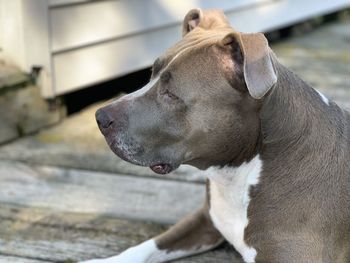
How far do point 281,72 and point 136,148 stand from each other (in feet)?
1.75

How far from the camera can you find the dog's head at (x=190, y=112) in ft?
7.22

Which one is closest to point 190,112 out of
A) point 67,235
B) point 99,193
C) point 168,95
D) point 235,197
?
point 168,95

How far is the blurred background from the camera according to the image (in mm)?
2869

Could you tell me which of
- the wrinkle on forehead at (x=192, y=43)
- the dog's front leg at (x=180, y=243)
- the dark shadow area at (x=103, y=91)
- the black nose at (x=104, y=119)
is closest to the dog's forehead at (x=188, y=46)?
the wrinkle on forehead at (x=192, y=43)

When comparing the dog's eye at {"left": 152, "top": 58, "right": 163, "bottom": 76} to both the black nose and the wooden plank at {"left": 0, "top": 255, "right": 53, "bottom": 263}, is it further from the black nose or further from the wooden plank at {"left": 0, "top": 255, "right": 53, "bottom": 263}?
the wooden plank at {"left": 0, "top": 255, "right": 53, "bottom": 263}

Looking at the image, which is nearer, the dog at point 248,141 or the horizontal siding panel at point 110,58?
the dog at point 248,141

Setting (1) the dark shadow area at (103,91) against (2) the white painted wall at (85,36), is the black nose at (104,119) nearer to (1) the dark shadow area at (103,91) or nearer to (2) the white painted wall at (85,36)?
(2) the white painted wall at (85,36)

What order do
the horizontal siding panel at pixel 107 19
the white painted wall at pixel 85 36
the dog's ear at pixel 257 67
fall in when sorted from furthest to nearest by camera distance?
1. the horizontal siding panel at pixel 107 19
2. the white painted wall at pixel 85 36
3. the dog's ear at pixel 257 67

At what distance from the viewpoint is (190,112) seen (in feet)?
7.27

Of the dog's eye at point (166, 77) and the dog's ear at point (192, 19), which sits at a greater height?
the dog's ear at point (192, 19)

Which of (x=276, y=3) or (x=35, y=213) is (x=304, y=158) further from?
(x=276, y=3)

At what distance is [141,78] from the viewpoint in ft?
16.6

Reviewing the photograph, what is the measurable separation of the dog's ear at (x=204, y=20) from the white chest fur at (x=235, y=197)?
534 mm

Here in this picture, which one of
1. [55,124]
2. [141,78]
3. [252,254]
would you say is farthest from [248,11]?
[252,254]
